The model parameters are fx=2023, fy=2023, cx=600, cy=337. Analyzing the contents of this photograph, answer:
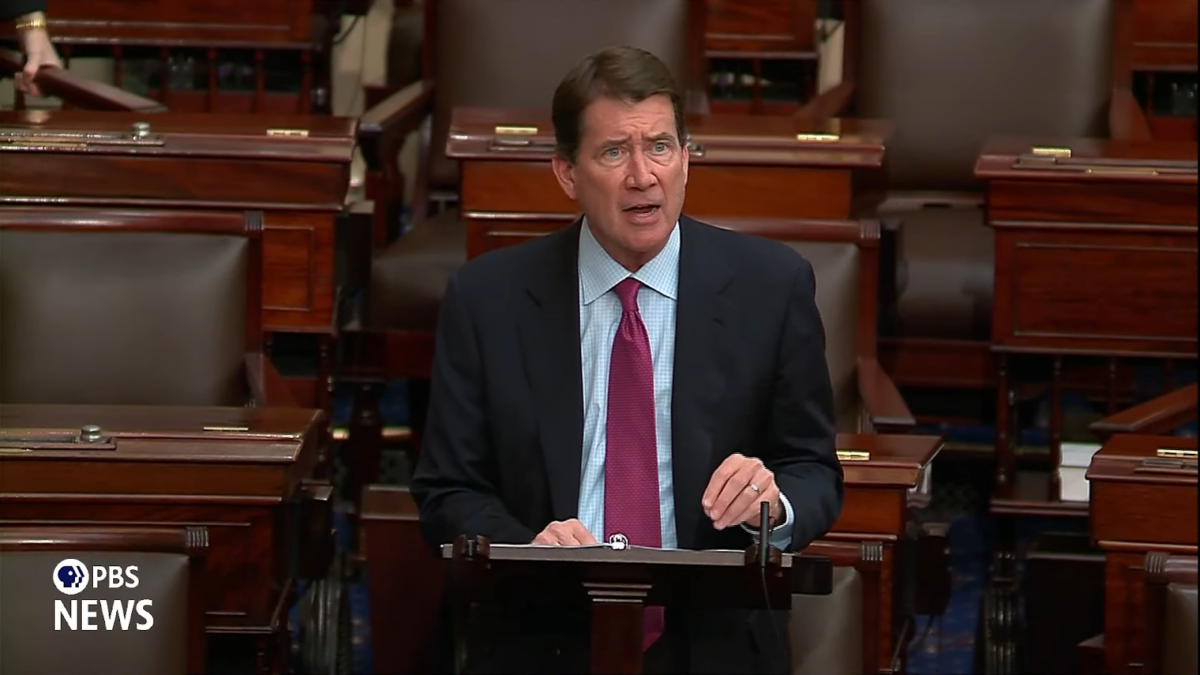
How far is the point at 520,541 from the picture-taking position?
136cm

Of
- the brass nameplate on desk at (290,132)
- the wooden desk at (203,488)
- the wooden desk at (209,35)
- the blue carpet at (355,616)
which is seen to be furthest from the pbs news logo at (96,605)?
the wooden desk at (209,35)

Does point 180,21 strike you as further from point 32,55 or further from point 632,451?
point 632,451

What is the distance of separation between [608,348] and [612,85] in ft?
0.61

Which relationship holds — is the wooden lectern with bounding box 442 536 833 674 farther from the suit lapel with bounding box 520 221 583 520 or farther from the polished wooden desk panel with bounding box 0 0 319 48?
the polished wooden desk panel with bounding box 0 0 319 48

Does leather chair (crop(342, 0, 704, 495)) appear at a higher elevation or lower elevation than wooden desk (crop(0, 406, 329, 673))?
higher

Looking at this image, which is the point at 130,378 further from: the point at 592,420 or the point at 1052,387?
the point at 1052,387

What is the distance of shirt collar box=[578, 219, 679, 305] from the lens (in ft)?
4.72

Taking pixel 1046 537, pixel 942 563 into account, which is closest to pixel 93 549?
pixel 942 563

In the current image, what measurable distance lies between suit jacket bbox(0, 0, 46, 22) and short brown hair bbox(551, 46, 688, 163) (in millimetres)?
1168

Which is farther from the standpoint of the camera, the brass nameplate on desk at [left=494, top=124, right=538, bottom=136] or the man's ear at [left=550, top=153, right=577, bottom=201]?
the brass nameplate on desk at [left=494, top=124, right=538, bottom=136]

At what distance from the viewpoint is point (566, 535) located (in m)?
1.28

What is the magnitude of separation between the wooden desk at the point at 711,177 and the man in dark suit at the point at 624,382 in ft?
2.20

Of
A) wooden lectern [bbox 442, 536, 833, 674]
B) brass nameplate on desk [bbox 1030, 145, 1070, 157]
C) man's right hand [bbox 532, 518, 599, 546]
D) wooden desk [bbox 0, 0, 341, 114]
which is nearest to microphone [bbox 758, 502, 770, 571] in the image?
wooden lectern [bbox 442, 536, 833, 674]

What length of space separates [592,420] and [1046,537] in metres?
0.64
